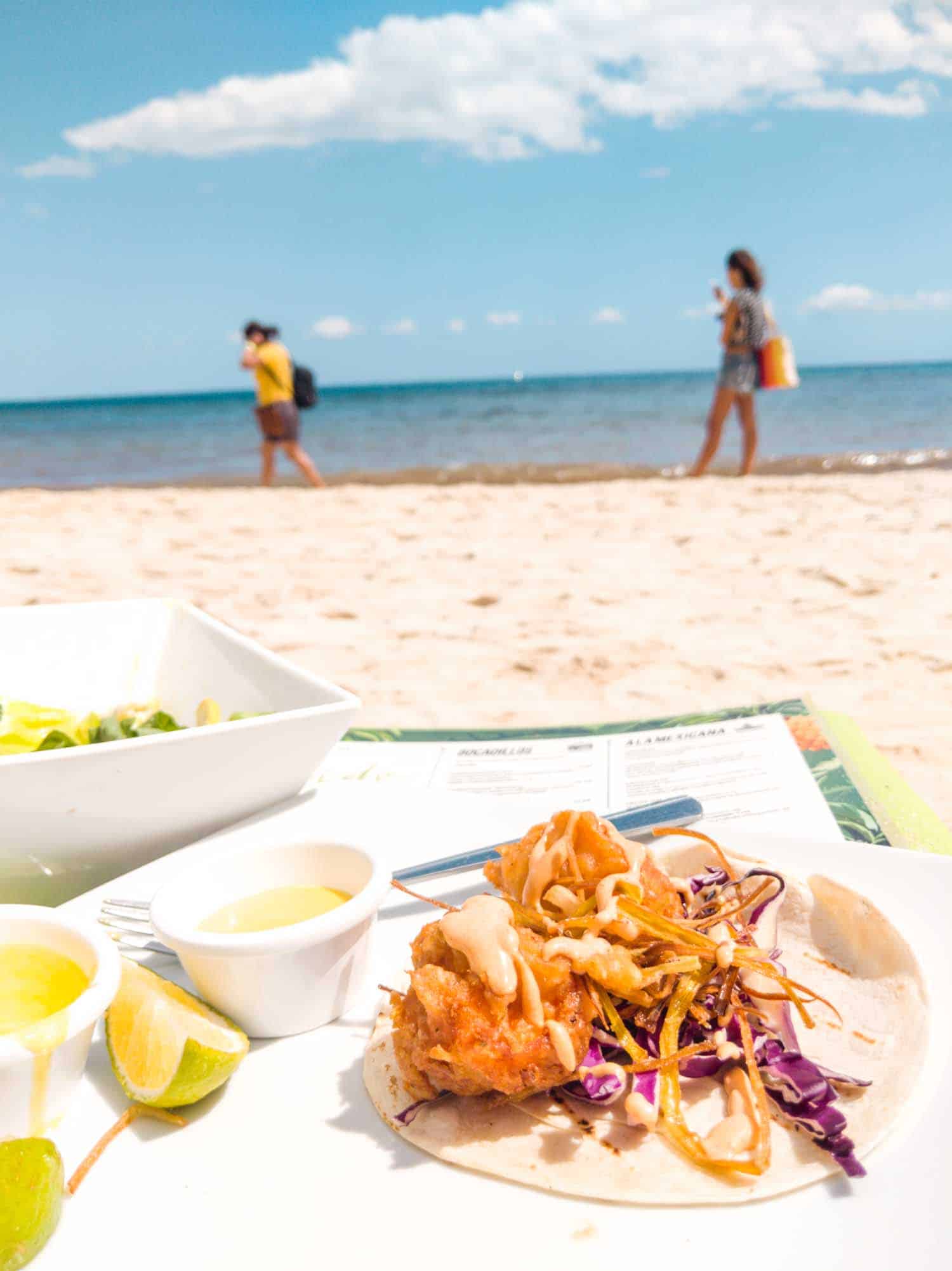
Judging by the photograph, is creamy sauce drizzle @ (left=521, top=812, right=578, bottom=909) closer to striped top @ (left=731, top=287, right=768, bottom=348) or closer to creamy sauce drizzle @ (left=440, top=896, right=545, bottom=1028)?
creamy sauce drizzle @ (left=440, top=896, right=545, bottom=1028)

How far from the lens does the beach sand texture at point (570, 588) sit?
418 cm

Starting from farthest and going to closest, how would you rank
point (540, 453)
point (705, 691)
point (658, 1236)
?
point (540, 453), point (705, 691), point (658, 1236)

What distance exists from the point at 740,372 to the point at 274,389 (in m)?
5.13

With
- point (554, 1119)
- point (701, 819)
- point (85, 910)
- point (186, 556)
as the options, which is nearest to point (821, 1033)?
point (554, 1119)

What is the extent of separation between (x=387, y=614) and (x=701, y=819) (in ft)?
12.6

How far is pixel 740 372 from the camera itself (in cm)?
1102

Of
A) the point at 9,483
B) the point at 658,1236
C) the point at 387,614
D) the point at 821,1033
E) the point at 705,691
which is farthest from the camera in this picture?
the point at 9,483

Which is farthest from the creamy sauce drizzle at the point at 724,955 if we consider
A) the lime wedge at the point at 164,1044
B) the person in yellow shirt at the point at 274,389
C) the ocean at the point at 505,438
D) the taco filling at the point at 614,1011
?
the ocean at the point at 505,438

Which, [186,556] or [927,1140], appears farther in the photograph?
[186,556]

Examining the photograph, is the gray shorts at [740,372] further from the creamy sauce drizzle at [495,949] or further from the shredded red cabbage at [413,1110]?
the shredded red cabbage at [413,1110]

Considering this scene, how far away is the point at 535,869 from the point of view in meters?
1.47

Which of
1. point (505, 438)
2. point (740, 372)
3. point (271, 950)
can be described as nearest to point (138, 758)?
point (271, 950)

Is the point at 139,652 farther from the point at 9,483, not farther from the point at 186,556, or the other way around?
the point at 9,483

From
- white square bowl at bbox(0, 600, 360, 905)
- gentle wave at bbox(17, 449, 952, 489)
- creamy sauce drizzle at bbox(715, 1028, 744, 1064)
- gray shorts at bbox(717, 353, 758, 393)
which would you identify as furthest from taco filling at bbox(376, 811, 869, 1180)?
gentle wave at bbox(17, 449, 952, 489)
